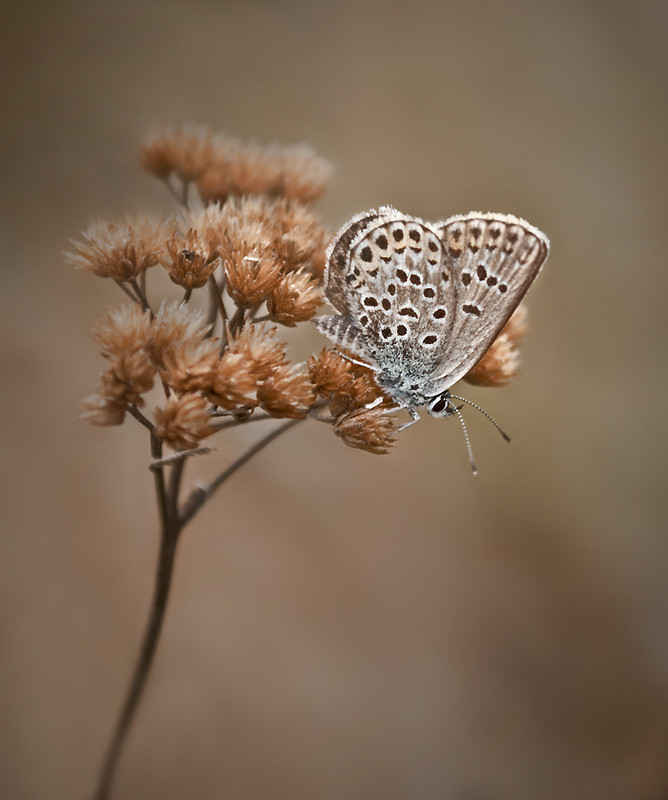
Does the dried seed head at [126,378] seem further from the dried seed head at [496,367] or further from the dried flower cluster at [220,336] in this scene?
the dried seed head at [496,367]

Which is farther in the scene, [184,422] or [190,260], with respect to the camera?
[190,260]

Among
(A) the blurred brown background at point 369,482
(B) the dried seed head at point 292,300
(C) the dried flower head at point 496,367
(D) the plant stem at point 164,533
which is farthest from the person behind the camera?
(A) the blurred brown background at point 369,482

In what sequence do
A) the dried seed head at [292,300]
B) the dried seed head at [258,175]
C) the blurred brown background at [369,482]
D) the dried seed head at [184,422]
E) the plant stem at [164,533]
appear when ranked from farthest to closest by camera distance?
1. the blurred brown background at [369,482]
2. the dried seed head at [258,175]
3. the dried seed head at [292,300]
4. the plant stem at [164,533]
5. the dried seed head at [184,422]

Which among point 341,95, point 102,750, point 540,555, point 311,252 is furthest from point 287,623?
point 341,95

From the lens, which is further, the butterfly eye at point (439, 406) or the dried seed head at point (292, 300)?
the butterfly eye at point (439, 406)

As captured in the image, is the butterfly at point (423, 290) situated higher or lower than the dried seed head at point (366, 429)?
higher

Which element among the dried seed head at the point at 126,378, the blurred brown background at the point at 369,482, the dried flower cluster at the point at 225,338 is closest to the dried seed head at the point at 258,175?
the dried flower cluster at the point at 225,338

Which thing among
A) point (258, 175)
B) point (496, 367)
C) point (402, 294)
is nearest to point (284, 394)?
point (402, 294)

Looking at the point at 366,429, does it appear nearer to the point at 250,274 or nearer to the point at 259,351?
the point at 259,351
